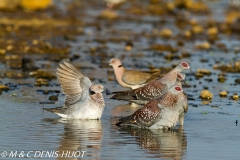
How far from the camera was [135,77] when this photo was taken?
14.4m

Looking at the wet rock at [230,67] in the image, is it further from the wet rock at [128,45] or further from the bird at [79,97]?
the bird at [79,97]

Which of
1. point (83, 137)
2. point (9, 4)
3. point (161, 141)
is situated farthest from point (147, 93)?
point (9, 4)

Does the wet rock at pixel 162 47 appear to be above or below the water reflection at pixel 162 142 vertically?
above

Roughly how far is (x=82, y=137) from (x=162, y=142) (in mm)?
1241

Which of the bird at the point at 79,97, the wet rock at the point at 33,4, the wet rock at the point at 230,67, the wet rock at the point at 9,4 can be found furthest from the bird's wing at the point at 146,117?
the wet rock at the point at 33,4

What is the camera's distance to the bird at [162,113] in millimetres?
10789

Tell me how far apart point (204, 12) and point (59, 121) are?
28097 millimetres

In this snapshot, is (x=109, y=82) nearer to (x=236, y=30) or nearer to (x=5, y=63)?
(x=5, y=63)

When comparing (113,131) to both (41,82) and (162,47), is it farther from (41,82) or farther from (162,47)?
(162,47)

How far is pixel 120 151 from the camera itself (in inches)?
360

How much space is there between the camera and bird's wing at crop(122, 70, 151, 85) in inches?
564

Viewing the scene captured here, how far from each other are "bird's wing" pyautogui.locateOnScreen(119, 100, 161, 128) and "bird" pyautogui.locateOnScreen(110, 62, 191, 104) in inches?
62.8

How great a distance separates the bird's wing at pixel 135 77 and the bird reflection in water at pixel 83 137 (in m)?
2.96

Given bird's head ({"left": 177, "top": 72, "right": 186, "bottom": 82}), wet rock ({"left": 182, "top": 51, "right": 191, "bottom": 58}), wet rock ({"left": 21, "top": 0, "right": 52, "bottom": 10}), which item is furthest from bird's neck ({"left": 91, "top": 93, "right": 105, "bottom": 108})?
wet rock ({"left": 21, "top": 0, "right": 52, "bottom": 10})
